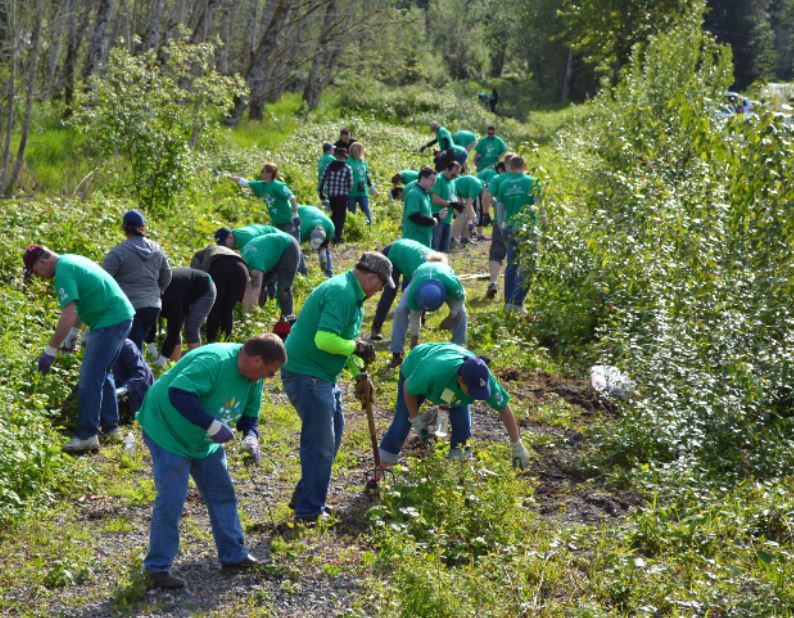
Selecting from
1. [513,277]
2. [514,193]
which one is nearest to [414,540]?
[513,277]

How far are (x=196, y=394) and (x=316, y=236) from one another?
313 inches

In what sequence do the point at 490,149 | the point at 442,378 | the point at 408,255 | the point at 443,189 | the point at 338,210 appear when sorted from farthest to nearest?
the point at 490,149, the point at 338,210, the point at 443,189, the point at 408,255, the point at 442,378

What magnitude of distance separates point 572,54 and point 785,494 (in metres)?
48.6

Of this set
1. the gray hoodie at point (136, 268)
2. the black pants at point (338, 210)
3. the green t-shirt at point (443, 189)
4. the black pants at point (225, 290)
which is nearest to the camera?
the gray hoodie at point (136, 268)

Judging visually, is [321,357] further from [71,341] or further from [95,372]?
[71,341]

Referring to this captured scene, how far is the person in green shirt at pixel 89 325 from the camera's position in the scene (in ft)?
25.9

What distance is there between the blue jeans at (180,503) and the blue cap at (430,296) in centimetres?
349

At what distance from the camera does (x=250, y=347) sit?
223 inches

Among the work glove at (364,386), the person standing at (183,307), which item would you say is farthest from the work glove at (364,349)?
the person standing at (183,307)

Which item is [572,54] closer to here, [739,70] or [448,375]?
[739,70]

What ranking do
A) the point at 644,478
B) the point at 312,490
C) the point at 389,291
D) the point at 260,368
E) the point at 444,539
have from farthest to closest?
the point at 389,291
the point at 644,478
the point at 312,490
the point at 444,539
the point at 260,368

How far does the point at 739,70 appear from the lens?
5550 cm

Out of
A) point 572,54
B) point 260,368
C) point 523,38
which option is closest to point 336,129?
point 260,368

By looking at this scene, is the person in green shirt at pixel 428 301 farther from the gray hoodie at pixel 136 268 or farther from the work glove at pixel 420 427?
the gray hoodie at pixel 136 268
